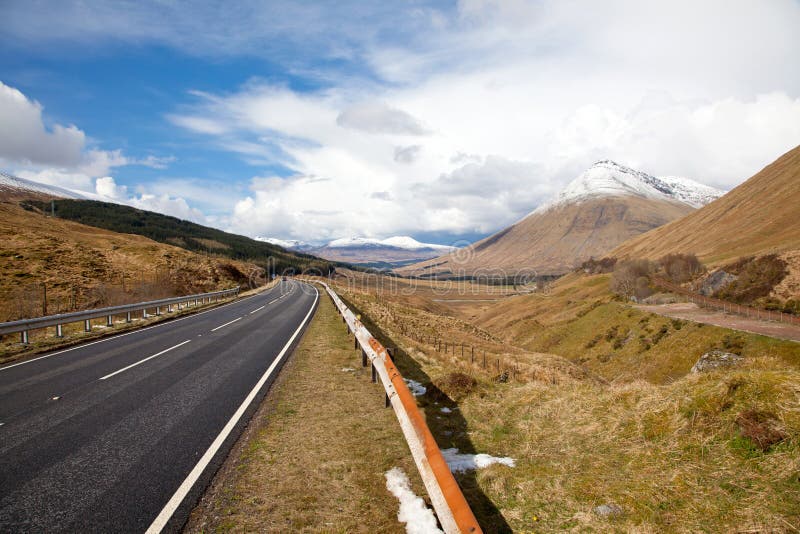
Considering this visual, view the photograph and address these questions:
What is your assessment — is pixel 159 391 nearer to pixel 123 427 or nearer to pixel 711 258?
pixel 123 427

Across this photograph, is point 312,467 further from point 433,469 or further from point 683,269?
point 683,269

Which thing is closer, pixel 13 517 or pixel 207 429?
pixel 13 517

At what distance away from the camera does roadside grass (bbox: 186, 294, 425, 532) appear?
4.01 m

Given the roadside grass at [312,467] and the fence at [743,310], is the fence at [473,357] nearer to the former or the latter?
the roadside grass at [312,467]

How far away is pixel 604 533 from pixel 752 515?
1.27 metres

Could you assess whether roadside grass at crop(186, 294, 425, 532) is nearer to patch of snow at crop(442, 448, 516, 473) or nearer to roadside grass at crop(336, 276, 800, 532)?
patch of snow at crop(442, 448, 516, 473)

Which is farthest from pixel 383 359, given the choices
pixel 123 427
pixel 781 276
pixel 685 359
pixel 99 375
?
pixel 781 276

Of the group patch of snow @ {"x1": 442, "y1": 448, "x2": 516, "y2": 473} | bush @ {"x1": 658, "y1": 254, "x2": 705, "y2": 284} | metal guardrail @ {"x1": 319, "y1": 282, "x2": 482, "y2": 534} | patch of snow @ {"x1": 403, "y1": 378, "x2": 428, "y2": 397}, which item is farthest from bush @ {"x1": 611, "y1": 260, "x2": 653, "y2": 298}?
metal guardrail @ {"x1": 319, "y1": 282, "x2": 482, "y2": 534}

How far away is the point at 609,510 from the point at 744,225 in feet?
419

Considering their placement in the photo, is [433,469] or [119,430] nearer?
[433,469]

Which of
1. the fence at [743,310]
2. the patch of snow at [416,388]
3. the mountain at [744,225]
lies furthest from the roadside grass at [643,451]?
the mountain at [744,225]

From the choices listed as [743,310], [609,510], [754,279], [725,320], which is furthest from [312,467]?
[754,279]

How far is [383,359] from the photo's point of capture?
7840 millimetres

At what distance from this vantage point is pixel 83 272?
38781mm
